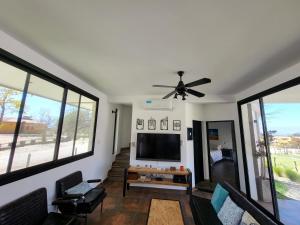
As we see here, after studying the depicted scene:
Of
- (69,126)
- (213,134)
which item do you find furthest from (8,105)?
(213,134)

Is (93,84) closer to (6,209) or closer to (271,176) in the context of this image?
(6,209)

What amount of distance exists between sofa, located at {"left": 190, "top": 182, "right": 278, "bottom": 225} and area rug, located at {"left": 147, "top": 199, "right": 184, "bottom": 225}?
29 centimetres

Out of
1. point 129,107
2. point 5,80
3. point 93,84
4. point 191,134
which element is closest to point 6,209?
point 5,80

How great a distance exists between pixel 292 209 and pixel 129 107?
5444 millimetres

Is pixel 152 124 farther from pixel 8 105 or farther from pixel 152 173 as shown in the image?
pixel 8 105

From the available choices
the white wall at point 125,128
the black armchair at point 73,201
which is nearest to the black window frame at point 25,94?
→ the black armchair at point 73,201

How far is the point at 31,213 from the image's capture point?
1.84m

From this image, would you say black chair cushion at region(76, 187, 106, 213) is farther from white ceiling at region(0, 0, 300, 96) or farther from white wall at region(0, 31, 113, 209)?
white ceiling at region(0, 0, 300, 96)

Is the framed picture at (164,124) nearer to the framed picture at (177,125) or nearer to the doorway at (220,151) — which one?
the framed picture at (177,125)

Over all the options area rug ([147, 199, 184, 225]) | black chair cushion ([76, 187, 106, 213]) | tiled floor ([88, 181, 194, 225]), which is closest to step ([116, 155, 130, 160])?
tiled floor ([88, 181, 194, 225])

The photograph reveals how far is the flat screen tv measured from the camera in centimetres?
414

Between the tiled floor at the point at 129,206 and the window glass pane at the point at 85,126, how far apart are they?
1.34 m

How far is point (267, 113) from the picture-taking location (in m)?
3.15

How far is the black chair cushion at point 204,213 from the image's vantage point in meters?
2.05
